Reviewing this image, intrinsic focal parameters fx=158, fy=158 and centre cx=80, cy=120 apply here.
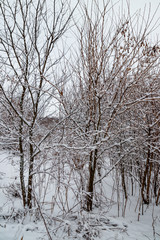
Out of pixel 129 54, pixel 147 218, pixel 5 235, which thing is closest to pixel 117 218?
pixel 147 218

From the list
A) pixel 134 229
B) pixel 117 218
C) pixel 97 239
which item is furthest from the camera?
pixel 117 218

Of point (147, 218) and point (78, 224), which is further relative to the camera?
point (147, 218)

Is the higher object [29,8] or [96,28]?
[29,8]

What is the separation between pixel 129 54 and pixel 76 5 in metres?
1.25

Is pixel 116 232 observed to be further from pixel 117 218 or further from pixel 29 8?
pixel 29 8

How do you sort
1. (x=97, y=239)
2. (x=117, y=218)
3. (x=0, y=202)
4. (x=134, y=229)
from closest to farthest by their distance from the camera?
(x=97, y=239) < (x=134, y=229) < (x=117, y=218) < (x=0, y=202)

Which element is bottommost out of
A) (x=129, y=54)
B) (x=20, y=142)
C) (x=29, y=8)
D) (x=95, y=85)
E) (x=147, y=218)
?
(x=147, y=218)

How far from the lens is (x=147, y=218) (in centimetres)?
345

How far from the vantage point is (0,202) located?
3.79 meters

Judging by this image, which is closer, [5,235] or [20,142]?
[5,235]

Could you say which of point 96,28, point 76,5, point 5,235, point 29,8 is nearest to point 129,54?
point 96,28

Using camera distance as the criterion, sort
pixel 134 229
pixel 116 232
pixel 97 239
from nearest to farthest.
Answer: pixel 97 239, pixel 116 232, pixel 134 229

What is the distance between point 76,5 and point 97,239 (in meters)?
3.86

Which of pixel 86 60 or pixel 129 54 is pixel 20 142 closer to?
pixel 86 60
